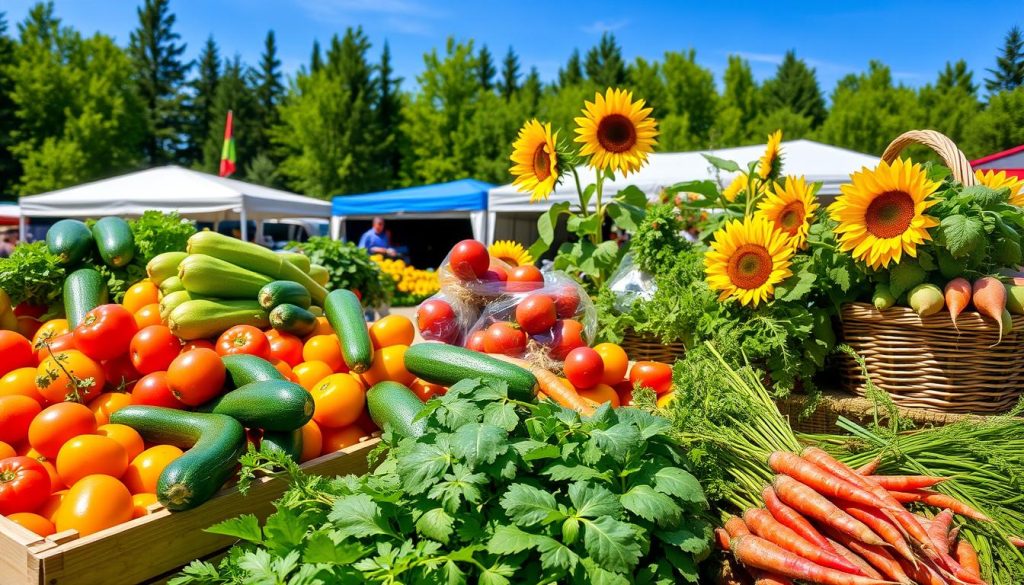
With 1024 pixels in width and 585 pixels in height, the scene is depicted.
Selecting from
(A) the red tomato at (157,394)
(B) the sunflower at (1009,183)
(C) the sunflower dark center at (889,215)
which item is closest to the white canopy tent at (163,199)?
(A) the red tomato at (157,394)

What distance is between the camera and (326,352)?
2254 mm

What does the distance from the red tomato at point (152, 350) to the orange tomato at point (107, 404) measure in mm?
112

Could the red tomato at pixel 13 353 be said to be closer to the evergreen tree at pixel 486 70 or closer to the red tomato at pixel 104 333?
the red tomato at pixel 104 333

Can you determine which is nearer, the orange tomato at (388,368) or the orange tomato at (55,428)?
the orange tomato at (55,428)

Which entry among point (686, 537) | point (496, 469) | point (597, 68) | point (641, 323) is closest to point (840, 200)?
point (641, 323)

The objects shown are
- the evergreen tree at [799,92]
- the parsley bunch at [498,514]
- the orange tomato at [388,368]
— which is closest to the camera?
the parsley bunch at [498,514]

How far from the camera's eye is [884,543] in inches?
51.2

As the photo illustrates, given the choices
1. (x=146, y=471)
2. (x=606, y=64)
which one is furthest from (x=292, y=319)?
(x=606, y=64)

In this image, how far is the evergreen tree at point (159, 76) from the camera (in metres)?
38.2

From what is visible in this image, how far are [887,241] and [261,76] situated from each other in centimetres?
4524

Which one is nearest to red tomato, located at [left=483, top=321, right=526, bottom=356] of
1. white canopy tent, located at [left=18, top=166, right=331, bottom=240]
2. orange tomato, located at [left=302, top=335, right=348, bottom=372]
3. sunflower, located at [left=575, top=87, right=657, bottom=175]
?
orange tomato, located at [left=302, top=335, right=348, bottom=372]

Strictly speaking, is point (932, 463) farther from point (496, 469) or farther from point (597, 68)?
point (597, 68)

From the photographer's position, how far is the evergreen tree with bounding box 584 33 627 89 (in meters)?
34.8

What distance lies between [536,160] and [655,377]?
1.18 metres
